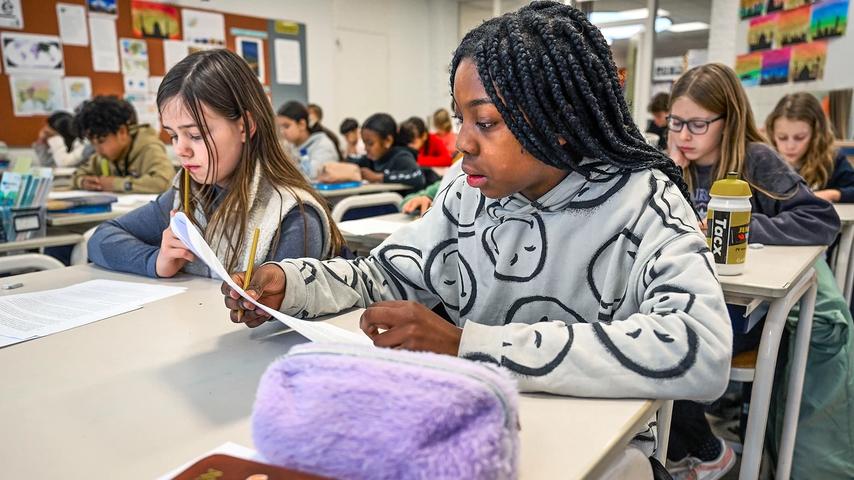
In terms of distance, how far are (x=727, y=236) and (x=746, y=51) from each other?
4752 mm

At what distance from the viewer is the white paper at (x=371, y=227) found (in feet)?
6.59

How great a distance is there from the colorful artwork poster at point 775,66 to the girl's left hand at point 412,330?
16.3 ft

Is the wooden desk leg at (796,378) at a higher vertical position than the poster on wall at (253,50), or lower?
lower

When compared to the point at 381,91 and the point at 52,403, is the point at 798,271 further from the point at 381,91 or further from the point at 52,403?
the point at 381,91

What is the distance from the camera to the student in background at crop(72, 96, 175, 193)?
10.0ft

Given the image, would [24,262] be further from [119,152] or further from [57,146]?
[57,146]

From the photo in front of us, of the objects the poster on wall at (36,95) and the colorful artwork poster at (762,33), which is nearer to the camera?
the poster on wall at (36,95)

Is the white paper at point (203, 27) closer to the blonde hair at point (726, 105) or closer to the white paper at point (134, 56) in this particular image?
the white paper at point (134, 56)

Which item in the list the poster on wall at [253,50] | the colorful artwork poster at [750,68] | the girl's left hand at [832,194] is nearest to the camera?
the girl's left hand at [832,194]

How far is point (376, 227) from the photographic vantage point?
6.91ft

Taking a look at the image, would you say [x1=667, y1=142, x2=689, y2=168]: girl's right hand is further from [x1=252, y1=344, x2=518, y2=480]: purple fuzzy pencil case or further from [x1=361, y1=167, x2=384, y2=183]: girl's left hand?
→ [x1=361, y1=167, x2=384, y2=183]: girl's left hand

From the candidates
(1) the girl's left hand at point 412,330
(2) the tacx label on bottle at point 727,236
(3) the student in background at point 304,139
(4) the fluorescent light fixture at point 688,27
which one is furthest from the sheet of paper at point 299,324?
(4) the fluorescent light fixture at point 688,27

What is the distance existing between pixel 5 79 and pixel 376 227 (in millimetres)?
4165

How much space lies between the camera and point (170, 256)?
1.30 m
